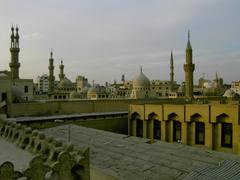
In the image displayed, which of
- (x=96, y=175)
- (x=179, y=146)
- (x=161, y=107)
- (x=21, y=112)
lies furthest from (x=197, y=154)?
(x=21, y=112)

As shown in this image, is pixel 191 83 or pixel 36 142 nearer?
pixel 36 142

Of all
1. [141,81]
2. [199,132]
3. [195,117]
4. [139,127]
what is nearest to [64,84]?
[141,81]

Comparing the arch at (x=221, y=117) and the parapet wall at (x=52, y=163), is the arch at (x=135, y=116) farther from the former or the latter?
the parapet wall at (x=52, y=163)

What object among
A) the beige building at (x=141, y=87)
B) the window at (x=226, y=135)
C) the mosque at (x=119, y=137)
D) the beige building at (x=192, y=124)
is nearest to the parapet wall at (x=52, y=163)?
the mosque at (x=119, y=137)

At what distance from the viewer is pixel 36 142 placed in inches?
303

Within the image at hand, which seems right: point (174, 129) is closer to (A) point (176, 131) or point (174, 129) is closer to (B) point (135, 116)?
(A) point (176, 131)

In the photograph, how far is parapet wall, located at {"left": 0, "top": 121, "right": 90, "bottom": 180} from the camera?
16.3 ft

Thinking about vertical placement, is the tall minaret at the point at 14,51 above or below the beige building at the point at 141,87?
above

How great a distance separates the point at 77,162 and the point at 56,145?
3.86ft

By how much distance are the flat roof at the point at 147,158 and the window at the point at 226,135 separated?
403 inches

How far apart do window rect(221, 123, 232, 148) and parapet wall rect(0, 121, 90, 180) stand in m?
17.8

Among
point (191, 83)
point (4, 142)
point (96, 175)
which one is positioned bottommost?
point (96, 175)

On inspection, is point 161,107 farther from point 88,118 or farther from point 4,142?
point 4,142

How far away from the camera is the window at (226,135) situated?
22.2m
